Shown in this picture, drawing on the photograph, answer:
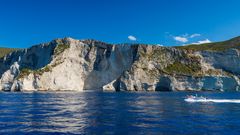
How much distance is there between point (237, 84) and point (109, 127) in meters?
Answer: 156

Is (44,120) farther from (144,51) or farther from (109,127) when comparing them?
(144,51)

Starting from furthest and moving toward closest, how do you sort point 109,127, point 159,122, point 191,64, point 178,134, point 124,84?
point 191,64, point 124,84, point 159,122, point 109,127, point 178,134

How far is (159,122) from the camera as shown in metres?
42.3

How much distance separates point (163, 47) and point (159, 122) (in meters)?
156

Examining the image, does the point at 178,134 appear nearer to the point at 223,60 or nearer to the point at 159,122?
the point at 159,122

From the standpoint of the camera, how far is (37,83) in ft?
589

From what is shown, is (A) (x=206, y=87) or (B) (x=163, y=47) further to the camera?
(B) (x=163, y=47)

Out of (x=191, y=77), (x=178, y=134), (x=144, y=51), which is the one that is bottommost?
(x=178, y=134)

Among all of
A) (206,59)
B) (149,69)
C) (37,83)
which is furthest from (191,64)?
(37,83)

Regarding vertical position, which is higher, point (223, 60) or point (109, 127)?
point (223, 60)

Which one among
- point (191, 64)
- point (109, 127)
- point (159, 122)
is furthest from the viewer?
point (191, 64)

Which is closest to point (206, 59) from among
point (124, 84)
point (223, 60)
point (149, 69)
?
point (223, 60)

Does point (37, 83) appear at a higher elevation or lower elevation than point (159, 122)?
higher

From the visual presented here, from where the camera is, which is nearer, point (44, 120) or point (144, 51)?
point (44, 120)
